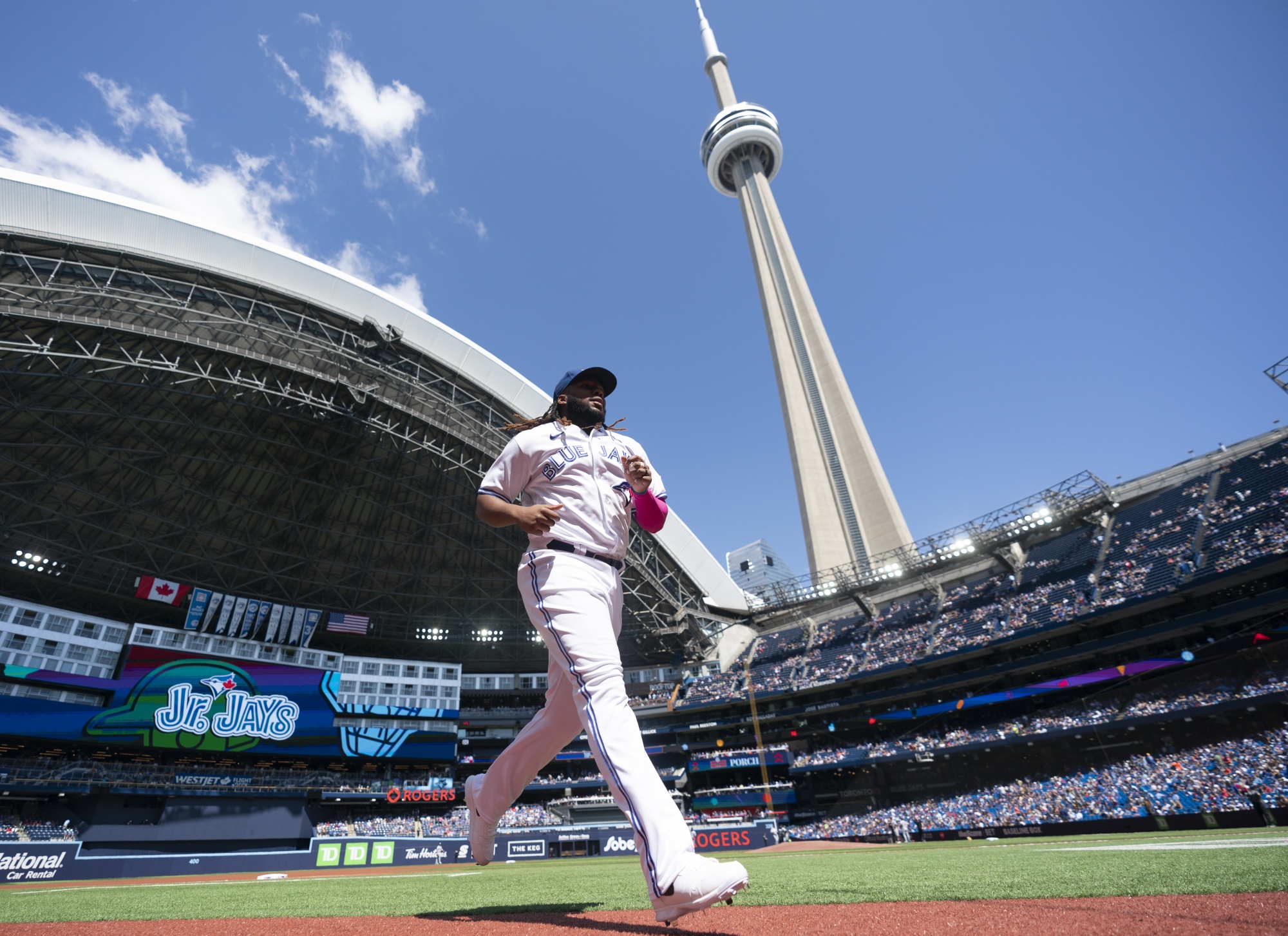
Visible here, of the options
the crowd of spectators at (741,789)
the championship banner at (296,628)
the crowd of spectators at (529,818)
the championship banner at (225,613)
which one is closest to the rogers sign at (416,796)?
the crowd of spectators at (529,818)

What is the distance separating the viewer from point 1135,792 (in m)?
21.3

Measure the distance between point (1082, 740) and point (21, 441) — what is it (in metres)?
45.4

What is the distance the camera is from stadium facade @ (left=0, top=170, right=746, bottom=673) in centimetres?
2067

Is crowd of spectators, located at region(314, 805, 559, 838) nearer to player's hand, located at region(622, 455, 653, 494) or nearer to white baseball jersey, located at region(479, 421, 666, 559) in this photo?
white baseball jersey, located at region(479, 421, 666, 559)

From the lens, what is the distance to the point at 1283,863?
3.82m

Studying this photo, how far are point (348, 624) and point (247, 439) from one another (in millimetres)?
11679

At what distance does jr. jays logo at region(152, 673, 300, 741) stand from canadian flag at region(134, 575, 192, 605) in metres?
4.27

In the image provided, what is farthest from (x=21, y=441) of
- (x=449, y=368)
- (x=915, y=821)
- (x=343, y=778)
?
(x=915, y=821)

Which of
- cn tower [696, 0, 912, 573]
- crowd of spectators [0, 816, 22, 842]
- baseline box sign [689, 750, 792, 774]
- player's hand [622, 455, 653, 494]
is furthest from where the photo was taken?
cn tower [696, 0, 912, 573]

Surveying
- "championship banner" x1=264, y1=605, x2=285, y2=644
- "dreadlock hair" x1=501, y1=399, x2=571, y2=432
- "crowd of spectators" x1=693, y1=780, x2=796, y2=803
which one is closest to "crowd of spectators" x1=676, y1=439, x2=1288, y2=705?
"crowd of spectators" x1=693, y1=780, x2=796, y2=803

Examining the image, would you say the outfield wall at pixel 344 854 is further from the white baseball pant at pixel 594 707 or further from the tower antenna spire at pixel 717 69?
the tower antenna spire at pixel 717 69

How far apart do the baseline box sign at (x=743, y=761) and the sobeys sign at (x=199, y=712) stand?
22.6 m

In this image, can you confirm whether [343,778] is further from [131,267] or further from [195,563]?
[131,267]

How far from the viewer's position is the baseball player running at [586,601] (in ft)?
7.87
